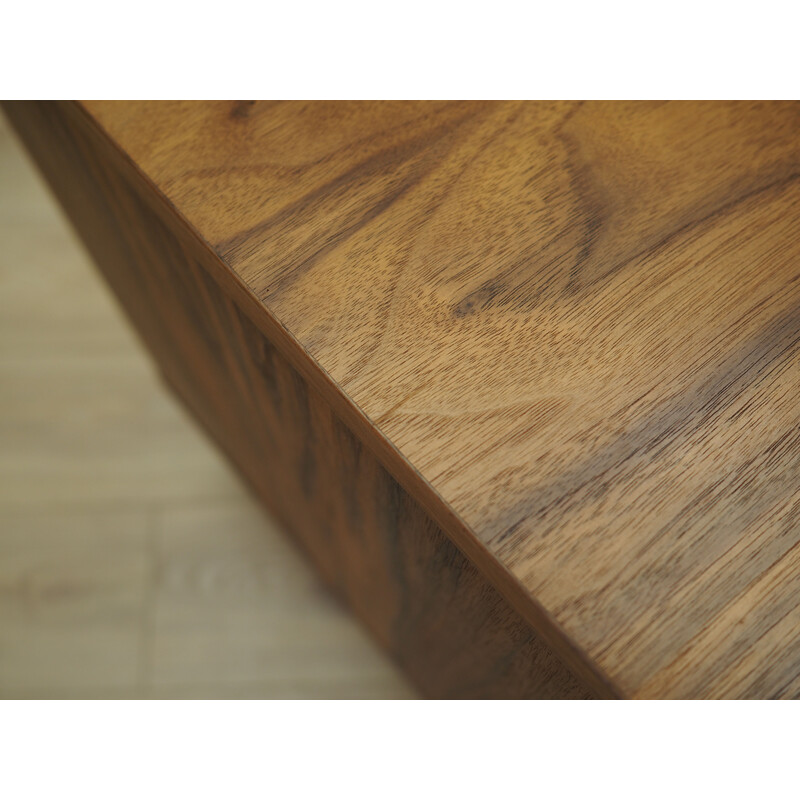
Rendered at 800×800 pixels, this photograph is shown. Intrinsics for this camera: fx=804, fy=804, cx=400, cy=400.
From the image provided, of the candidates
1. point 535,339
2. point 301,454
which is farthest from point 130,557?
point 535,339

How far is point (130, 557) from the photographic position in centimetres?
70

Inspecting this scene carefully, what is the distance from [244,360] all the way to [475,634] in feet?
0.54

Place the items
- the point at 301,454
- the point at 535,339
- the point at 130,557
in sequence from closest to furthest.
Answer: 1. the point at 535,339
2. the point at 301,454
3. the point at 130,557

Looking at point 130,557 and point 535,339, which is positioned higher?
point 130,557

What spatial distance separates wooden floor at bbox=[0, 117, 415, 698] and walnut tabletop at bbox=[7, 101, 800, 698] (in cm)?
32

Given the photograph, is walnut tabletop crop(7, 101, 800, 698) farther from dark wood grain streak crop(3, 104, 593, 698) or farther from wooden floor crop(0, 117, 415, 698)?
wooden floor crop(0, 117, 415, 698)

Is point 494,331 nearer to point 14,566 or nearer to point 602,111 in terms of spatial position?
point 602,111

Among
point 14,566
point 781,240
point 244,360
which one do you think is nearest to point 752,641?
point 781,240

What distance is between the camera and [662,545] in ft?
0.75

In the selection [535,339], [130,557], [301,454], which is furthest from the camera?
[130,557]

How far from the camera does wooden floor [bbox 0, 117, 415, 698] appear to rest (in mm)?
657

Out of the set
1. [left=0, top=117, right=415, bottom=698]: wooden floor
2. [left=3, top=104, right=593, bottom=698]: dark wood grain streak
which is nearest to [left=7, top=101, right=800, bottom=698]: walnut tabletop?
[left=3, top=104, right=593, bottom=698]: dark wood grain streak

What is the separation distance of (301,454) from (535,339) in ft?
0.58

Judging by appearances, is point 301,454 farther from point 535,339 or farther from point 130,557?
point 130,557
